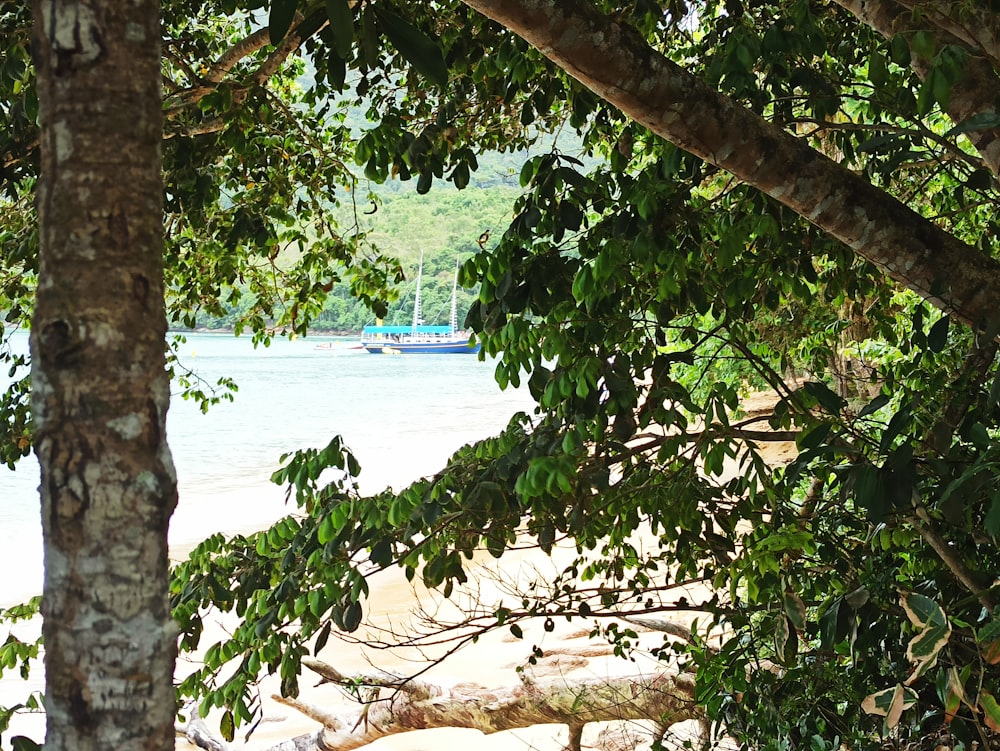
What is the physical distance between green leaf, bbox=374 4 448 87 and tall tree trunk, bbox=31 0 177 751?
23cm

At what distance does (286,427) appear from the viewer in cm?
2414

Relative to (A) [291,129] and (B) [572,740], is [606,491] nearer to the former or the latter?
(A) [291,129]

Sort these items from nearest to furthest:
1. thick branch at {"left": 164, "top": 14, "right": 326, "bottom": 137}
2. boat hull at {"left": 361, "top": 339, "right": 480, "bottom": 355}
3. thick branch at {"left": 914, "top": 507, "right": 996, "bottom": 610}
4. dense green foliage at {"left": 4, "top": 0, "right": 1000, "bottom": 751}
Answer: dense green foliage at {"left": 4, "top": 0, "right": 1000, "bottom": 751} < thick branch at {"left": 914, "top": 507, "right": 996, "bottom": 610} < thick branch at {"left": 164, "top": 14, "right": 326, "bottom": 137} < boat hull at {"left": 361, "top": 339, "right": 480, "bottom": 355}

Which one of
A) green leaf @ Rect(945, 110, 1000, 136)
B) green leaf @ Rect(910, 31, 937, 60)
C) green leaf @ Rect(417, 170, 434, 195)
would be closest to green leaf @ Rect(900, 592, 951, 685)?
green leaf @ Rect(945, 110, 1000, 136)

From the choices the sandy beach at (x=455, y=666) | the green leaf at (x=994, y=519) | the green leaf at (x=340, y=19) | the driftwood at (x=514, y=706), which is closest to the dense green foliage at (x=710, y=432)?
the green leaf at (x=994, y=519)

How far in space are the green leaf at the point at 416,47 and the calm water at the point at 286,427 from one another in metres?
5.12

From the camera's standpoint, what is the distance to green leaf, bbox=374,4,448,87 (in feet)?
2.98

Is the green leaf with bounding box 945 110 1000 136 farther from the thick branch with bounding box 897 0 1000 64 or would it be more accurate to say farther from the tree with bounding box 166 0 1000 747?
the thick branch with bounding box 897 0 1000 64

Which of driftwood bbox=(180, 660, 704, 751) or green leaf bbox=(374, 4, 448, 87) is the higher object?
green leaf bbox=(374, 4, 448, 87)

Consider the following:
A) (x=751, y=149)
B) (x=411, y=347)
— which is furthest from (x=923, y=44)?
(x=411, y=347)

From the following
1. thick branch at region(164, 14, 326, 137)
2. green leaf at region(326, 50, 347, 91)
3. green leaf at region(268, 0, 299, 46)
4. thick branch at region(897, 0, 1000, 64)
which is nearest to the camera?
green leaf at region(268, 0, 299, 46)

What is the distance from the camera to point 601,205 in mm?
2150

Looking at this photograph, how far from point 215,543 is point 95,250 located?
1.97 metres

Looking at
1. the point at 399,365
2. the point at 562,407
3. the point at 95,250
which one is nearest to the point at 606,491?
the point at 562,407
